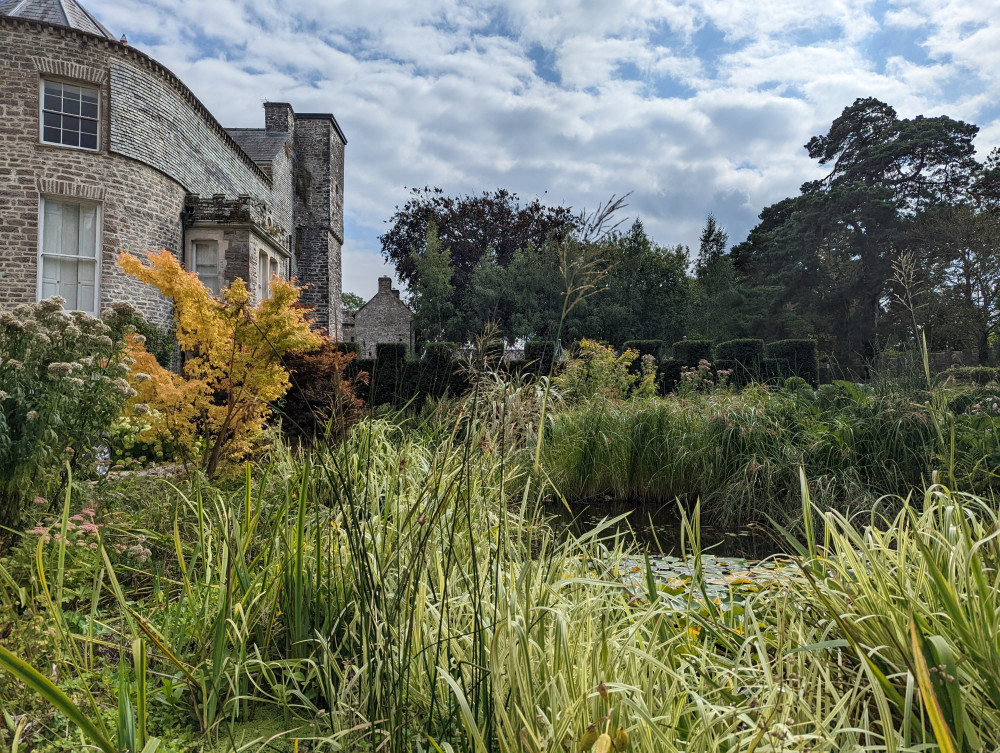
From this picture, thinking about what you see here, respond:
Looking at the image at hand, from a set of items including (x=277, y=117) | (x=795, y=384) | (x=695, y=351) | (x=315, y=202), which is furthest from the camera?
(x=315, y=202)

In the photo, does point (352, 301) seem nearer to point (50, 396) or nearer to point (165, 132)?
point (165, 132)

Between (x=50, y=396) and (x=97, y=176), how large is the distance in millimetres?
9697

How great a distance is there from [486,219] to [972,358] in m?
20.6

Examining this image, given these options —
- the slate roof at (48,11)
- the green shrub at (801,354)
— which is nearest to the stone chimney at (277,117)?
the slate roof at (48,11)

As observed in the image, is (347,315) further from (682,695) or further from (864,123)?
(682,695)

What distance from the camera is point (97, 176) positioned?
10500 millimetres

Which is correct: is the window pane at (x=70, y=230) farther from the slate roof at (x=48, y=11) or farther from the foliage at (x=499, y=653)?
the foliage at (x=499, y=653)

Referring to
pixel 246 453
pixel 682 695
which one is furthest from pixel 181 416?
pixel 682 695

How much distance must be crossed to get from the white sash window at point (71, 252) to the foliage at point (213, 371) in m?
6.46

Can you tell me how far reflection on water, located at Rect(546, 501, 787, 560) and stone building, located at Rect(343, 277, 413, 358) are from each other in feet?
79.9

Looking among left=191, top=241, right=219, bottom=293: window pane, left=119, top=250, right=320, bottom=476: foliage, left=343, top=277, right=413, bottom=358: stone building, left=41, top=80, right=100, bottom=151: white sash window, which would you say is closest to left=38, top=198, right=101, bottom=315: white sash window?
left=41, top=80, right=100, bottom=151: white sash window

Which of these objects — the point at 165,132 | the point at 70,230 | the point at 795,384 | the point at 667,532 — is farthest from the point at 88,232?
the point at 795,384

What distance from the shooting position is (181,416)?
15.5ft

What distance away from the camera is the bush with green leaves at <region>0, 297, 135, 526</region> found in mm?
2818
